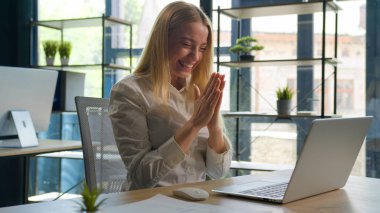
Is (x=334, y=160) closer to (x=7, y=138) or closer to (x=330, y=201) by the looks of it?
(x=330, y=201)

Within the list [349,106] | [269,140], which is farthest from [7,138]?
[349,106]

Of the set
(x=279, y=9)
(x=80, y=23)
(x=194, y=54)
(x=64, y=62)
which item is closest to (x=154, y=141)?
(x=194, y=54)

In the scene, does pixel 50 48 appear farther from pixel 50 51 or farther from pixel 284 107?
pixel 284 107

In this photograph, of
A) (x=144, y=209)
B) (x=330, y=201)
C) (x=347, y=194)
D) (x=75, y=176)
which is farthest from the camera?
(x=75, y=176)

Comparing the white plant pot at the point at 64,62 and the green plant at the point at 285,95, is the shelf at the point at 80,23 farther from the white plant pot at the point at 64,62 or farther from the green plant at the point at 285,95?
the green plant at the point at 285,95

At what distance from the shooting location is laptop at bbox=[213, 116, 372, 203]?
123cm

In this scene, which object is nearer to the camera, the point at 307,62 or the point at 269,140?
the point at 307,62

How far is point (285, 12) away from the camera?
3627mm

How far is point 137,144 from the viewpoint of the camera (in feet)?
5.50

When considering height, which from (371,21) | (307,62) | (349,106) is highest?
(371,21)

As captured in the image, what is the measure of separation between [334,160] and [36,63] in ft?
12.6

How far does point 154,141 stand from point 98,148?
0.77 feet

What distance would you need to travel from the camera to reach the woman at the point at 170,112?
162cm

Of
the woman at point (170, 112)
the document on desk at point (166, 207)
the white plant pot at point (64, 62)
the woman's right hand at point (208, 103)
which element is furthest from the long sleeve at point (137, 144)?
the white plant pot at point (64, 62)
